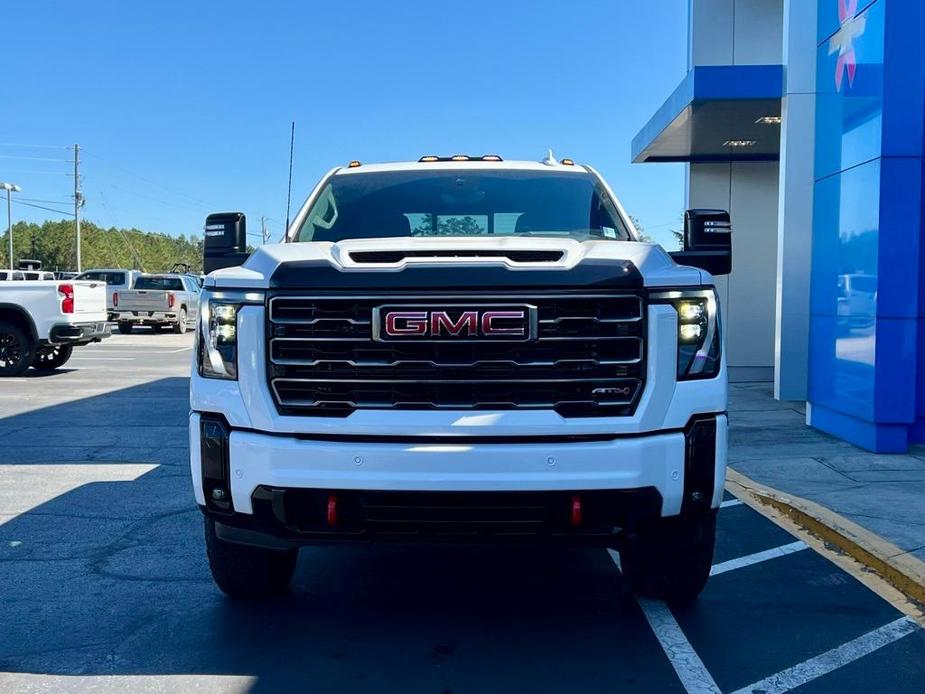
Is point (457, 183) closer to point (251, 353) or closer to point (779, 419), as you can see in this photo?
point (251, 353)

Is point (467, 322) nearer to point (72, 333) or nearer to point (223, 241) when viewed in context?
point (223, 241)

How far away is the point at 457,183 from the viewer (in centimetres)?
556

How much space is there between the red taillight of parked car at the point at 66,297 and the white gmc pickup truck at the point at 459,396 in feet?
40.6

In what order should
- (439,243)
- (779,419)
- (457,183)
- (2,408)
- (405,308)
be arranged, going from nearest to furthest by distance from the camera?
(405,308), (439,243), (457,183), (779,419), (2,408)

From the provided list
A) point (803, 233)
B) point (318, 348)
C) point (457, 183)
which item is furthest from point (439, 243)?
point (803, 233)

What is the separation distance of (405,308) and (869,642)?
2.50 meters

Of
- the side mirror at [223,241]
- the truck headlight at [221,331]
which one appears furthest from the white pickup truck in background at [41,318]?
the truck headlight at [221,331]

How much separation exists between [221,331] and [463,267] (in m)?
1.02

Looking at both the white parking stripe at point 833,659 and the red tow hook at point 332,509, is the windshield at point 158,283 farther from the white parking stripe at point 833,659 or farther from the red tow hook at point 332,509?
the white parking stripe at point 833,659

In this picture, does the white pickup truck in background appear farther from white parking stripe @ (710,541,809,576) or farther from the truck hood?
white parking stripe @ (710,541,809,576)

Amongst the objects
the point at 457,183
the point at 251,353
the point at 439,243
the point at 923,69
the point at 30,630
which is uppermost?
the point at 923,69

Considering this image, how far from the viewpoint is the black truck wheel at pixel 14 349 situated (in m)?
15.4

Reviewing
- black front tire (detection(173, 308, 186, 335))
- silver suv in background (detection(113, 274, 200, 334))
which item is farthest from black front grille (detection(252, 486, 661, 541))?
black front tire (detection(173, 308, 186, 335))

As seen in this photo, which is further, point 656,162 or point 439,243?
point 656,162
